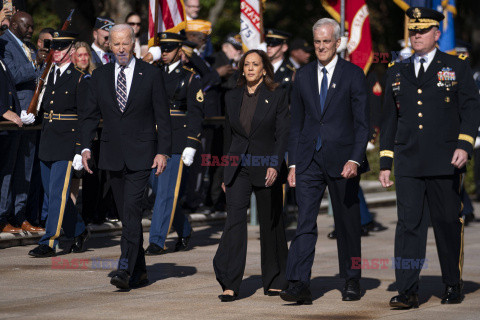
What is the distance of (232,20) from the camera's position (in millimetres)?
28953

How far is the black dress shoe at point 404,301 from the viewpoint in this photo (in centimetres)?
834

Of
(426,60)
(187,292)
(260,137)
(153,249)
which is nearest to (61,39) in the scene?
(153,249)

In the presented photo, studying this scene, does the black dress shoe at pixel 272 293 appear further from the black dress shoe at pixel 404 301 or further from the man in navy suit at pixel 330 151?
the black dress shoe at pixel 404 301

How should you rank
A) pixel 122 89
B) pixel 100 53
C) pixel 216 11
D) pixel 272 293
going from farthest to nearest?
pixel 216 11 → pixel 100 53 → pixel 122 89 → pixel 272 293

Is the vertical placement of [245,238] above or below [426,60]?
below

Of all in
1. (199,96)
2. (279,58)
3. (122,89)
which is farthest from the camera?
(279,58)

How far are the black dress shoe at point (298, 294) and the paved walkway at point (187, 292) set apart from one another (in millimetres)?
68

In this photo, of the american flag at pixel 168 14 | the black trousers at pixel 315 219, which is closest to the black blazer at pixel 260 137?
the black trousers at pixel 315 219

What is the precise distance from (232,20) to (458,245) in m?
20.9

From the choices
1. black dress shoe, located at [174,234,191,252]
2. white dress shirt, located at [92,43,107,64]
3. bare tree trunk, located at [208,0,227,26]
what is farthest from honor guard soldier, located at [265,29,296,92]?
bare tree trunk, located at [208,0,227,26]

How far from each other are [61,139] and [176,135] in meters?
1.28

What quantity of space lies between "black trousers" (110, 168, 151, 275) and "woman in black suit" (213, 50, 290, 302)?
67 cm

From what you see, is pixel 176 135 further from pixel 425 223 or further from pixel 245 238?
pixel 425 223

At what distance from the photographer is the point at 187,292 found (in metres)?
9.08
